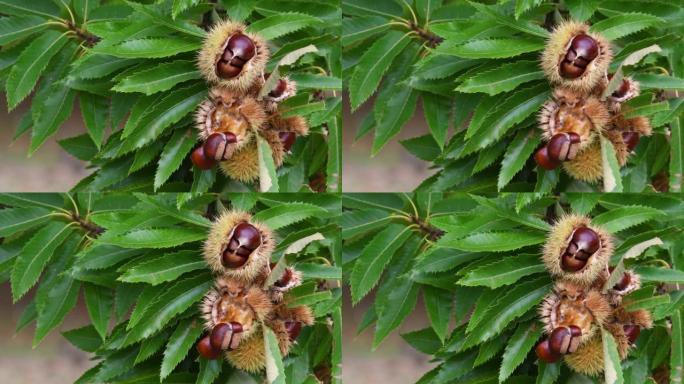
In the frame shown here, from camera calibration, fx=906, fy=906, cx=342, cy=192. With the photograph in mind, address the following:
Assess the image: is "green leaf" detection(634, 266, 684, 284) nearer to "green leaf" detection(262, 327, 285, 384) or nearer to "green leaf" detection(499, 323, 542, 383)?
"green leaf" detection(499, 323, 542, 383)

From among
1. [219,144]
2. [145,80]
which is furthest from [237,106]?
[145,80]

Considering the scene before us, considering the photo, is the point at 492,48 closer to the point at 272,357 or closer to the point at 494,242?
the point at 494,242

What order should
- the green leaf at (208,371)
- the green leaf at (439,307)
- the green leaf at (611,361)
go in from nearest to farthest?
the green leaf at (611,361), the green leaf at (208,371), the green leaf at (439,307)

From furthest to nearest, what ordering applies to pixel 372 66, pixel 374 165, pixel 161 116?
pixel 374 165 < pixel 372 66 < pixel 161 116

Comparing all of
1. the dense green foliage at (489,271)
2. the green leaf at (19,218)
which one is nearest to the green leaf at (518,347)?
the dense green foliage at (489,271)

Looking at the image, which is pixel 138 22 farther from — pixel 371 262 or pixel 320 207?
pixel 371 262

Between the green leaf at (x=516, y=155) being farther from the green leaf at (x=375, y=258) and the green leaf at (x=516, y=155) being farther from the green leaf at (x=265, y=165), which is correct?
the green leaf at (x=265, y=165)

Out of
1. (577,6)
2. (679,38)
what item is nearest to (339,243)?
(577,6)
